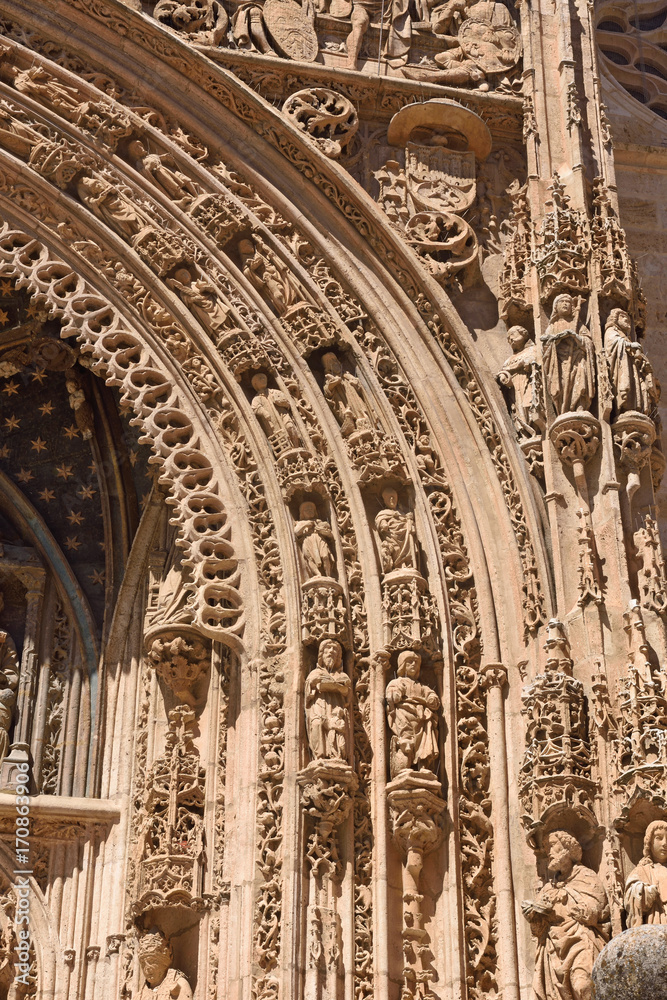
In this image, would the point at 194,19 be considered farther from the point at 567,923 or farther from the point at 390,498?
the point at 567,923

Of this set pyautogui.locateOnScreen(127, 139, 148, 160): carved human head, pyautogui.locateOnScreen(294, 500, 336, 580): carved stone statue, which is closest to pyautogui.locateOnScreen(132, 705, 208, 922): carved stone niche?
pyautogui.locateOnScreen(294, 500, 336, 580): carved stone statue

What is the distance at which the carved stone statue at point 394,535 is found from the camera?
39.4ft

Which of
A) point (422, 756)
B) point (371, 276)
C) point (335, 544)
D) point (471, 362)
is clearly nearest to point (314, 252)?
point (371, 276)

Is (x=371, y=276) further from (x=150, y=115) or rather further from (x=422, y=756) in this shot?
(x=422, y=756)

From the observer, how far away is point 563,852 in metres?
10.5

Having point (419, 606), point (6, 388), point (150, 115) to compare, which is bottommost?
point (419, 606)

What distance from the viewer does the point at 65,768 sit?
518 inches

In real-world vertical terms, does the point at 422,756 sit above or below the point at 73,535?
below

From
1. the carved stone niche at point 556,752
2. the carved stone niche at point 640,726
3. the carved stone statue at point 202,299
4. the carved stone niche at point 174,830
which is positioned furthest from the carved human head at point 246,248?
the carved stone niche at point 640,726

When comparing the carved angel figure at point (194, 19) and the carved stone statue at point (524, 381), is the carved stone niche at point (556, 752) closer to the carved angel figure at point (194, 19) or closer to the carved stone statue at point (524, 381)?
the carved stone statue at point (524, 381)

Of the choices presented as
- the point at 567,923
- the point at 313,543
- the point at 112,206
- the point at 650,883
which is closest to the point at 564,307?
the point at 313,543

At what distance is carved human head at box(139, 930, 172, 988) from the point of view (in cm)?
1142

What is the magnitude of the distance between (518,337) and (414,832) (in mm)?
3908

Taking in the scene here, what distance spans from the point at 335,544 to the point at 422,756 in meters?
1.78
